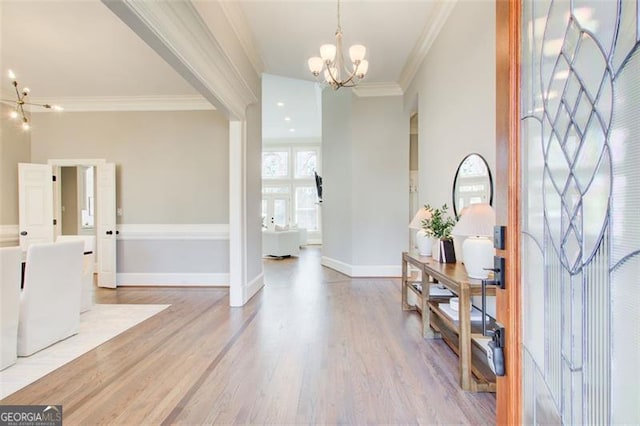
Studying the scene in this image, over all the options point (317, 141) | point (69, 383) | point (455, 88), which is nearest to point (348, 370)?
point (69, 383)

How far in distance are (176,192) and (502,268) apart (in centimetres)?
508

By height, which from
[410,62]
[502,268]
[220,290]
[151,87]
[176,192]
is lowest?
[220,290]

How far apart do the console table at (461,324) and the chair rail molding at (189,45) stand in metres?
2.65

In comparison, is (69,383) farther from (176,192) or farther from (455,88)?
(455,88)

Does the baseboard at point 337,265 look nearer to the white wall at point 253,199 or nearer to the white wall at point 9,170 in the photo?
the white wall at point 253,199

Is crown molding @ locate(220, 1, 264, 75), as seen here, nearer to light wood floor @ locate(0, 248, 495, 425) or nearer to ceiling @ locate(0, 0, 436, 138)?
ceiling @ locate(0, 0, 436, 138)

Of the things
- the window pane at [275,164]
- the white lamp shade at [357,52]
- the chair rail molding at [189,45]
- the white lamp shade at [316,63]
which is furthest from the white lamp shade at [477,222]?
the window pane at [275,164]

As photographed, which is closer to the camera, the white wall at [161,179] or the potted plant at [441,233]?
the potted plant at [441,233]

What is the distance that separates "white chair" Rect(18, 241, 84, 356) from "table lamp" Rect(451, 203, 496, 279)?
3313 millimetres

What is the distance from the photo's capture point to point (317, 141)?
37.6 feet

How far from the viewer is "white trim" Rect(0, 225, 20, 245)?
15.7 feet

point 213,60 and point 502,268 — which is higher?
point 213,60

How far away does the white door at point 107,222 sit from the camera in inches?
197

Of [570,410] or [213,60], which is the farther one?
[213,60]
